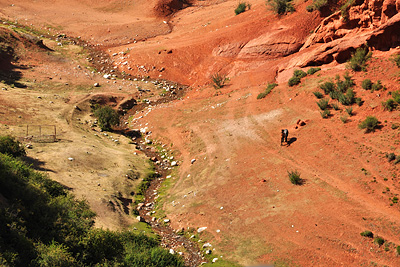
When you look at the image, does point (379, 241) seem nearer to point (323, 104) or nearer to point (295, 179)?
point (295, 179)

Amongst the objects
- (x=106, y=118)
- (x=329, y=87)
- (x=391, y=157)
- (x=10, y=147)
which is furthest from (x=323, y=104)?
(x=10, y=147)

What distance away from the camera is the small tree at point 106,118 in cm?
3216

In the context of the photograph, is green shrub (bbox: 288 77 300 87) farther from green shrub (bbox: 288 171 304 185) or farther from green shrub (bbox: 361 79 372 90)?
green shrub (bbox: 288 171 304 185)

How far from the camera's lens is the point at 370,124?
74.3ft

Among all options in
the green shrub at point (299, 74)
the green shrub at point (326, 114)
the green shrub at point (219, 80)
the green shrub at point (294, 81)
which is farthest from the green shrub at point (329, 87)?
the green shrub at point (219, 80)

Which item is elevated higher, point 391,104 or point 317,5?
point 317,5

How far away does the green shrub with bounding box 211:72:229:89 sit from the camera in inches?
1436

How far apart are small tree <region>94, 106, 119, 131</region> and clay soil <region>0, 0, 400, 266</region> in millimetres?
1463

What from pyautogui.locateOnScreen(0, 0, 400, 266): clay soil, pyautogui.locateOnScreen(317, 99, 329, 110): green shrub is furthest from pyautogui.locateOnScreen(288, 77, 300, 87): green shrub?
pyautogui.locateOnScreen(317, 99, 329, 110): green shrub

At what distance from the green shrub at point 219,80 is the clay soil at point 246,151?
0.73m

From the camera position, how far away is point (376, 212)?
1794 cm

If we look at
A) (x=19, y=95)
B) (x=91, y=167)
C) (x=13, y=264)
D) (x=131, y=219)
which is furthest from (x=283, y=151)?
(x=19, y=95)

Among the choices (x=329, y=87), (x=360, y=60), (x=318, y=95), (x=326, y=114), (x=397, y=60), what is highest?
(x=397, y=60)

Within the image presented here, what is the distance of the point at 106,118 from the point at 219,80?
35.6 ft
